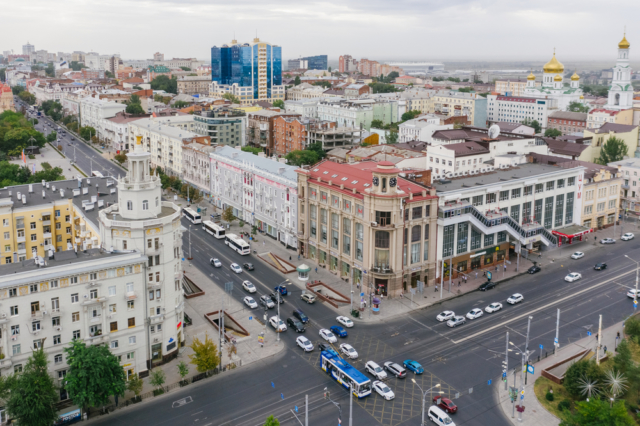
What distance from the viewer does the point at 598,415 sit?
5153 cm

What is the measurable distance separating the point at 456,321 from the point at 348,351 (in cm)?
1730

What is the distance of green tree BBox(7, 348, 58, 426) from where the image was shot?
52281 millimetres

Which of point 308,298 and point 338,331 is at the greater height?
point 308,298

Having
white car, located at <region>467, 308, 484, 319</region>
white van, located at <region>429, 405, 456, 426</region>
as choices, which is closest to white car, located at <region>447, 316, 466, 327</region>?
white car, located at <region>467, 308, 484, 319</region>

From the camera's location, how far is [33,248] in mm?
88250

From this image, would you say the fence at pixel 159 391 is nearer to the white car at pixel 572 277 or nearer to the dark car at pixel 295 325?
the dark car at pixel 295 325

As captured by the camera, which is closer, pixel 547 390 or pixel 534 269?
pixel 547 390

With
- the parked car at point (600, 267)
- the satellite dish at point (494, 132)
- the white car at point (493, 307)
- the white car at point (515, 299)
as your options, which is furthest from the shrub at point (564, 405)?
the satellite dish at point (494, 132)

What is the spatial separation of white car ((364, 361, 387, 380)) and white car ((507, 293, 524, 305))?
28494 millimetres

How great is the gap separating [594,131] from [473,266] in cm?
8398

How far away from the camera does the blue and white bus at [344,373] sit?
6088 centimetres

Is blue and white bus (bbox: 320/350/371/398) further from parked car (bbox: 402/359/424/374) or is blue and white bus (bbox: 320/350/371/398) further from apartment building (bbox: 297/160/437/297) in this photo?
apartment building (bbox: 297/160/437/297)

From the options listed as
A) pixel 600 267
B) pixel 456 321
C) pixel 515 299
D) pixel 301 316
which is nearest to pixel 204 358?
pixel 301 316

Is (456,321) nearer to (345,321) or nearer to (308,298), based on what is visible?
(345,321)
